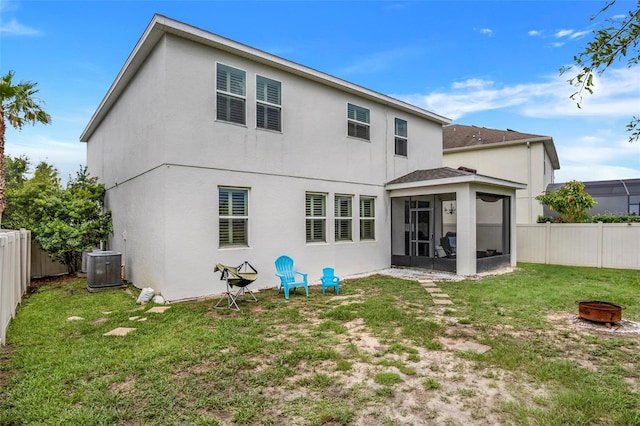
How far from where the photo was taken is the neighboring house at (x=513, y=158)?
17.7 m

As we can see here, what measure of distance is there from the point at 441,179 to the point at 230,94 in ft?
22.0

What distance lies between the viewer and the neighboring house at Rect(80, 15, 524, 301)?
766 centimetres

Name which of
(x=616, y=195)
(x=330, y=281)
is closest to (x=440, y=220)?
(x=330, y=281)

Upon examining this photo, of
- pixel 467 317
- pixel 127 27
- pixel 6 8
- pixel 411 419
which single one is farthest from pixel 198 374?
pixel 127 27

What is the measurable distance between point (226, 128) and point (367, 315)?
544 cm

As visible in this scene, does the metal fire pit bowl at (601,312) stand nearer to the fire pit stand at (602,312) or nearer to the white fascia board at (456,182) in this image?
the fire pit stand at (602,312)

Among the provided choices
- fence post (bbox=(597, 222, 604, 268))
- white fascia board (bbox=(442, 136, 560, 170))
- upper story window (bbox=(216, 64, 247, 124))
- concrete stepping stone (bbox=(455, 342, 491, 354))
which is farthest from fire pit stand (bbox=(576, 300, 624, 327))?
white fascia board (bbox=(442, 136, 560, 170))

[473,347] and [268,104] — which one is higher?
[268,104]

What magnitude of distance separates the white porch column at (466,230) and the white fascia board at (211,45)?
4234mm

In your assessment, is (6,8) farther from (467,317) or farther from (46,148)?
(46,148)

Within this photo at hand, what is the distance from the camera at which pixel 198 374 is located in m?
3.89

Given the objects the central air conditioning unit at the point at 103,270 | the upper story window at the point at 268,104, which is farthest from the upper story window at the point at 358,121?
the central air conditioning unit at the point at 103,270

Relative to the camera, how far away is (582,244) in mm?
12961

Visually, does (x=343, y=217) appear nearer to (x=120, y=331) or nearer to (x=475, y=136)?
(x=120, y=331)
